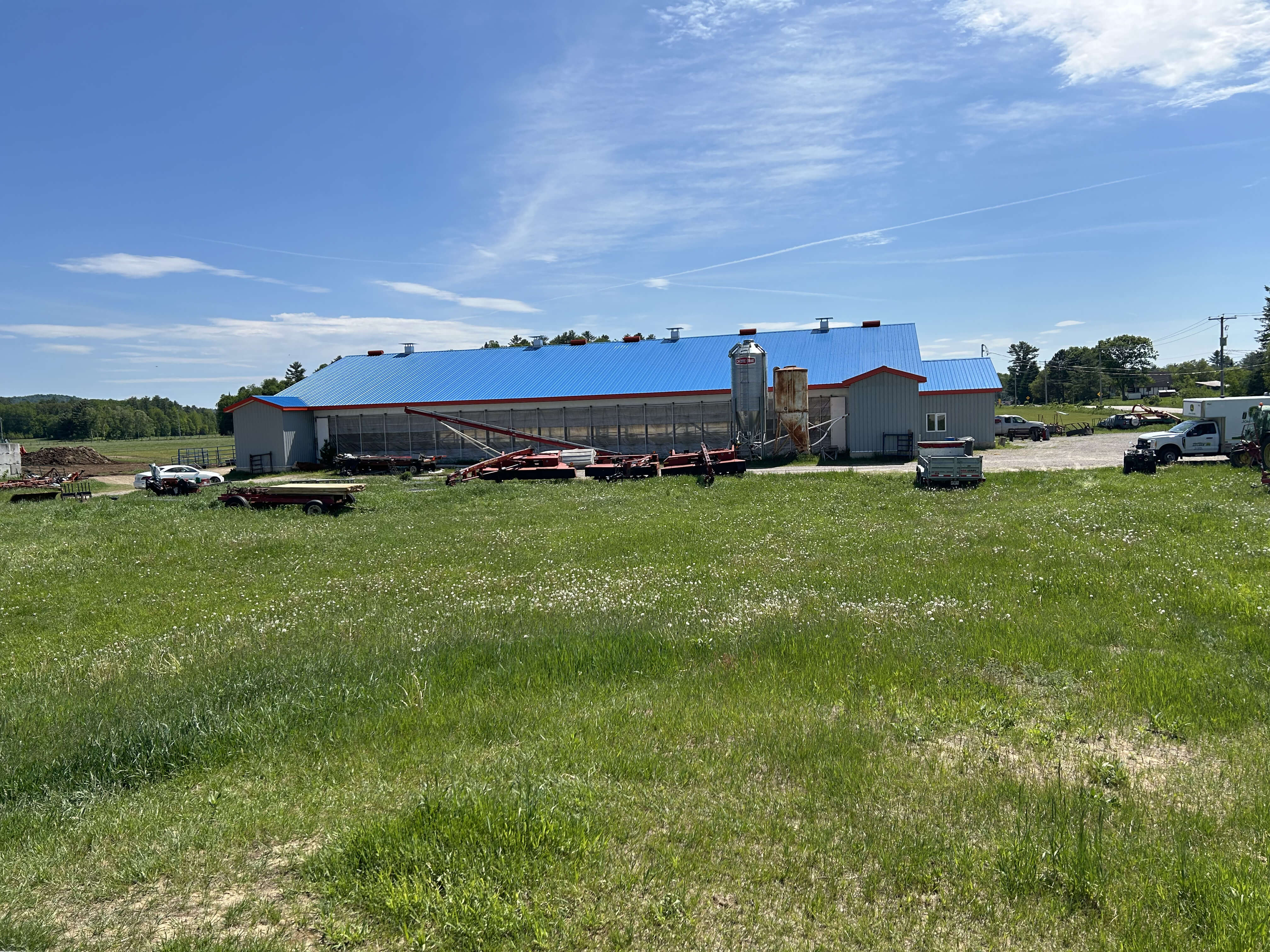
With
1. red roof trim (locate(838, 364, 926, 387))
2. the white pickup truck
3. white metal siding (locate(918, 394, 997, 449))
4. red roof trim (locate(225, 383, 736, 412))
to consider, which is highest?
red roof trim (locate(838, 364, 926, 387))

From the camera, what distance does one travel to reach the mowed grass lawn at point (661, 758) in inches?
178

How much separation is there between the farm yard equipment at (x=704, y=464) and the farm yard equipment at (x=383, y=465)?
16052 mm

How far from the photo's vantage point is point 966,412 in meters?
43.9

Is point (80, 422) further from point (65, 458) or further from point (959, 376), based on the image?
point (959, 376)

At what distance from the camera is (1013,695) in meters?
8.00

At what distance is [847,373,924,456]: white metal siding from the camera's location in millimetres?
41375

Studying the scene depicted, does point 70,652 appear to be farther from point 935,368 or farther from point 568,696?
point 935,368

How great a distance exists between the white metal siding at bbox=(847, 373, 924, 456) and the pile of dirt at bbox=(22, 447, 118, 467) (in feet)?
→ 195

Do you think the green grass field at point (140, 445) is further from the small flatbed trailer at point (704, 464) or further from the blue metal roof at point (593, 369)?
the small flatbed trailer at point (704, 464)

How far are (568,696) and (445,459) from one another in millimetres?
41272

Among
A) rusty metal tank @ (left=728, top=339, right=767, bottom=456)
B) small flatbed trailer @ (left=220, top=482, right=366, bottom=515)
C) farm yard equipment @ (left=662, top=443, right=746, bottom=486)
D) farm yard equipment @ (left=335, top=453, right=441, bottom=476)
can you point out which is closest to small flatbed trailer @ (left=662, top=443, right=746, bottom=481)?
farm yard equipment @ (left=662, top=443, right=746, bottom=486)

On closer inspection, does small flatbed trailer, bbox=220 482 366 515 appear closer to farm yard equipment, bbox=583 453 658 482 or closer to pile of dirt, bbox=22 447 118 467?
farm yard equipment, bbox=583 453 658 482

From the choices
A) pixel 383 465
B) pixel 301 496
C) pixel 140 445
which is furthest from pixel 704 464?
pixel 140 445

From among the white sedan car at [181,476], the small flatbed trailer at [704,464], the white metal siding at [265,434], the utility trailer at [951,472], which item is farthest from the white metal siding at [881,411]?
the white sedan car at [181,476]
